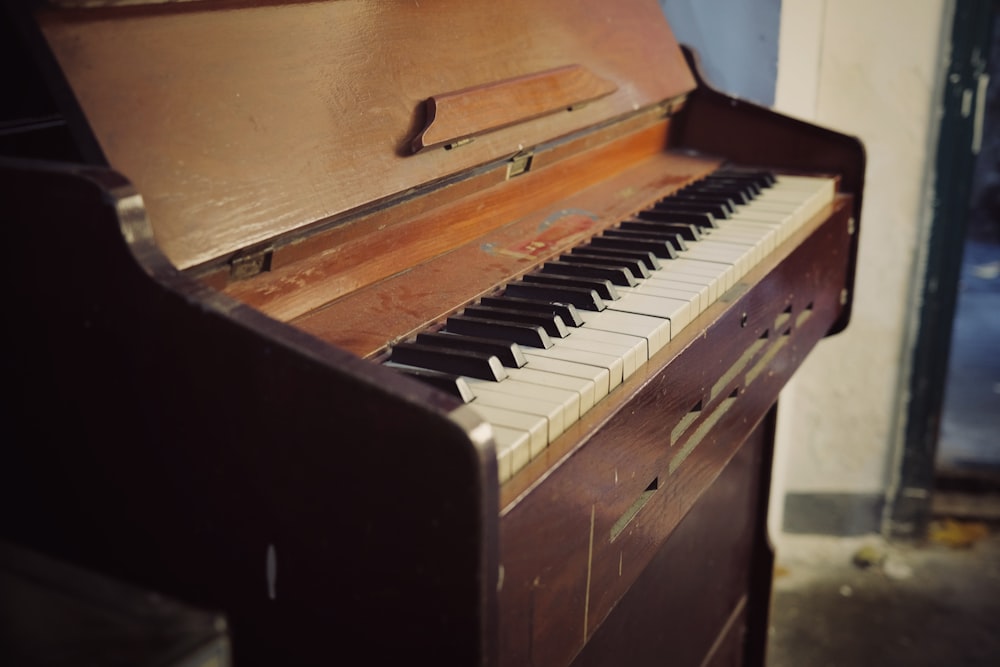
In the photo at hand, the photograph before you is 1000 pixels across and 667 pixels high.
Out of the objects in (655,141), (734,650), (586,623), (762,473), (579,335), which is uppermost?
(655,141)

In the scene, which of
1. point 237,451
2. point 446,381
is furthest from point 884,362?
point 237,451

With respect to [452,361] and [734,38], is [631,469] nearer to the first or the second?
[452,361]

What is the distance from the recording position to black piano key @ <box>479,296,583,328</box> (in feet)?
3.63

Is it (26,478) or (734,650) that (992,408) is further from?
(26,478)

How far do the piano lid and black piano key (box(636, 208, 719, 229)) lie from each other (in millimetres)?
188

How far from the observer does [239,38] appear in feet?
3.37

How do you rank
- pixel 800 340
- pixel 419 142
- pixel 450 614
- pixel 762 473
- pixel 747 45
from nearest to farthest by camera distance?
1. pixel 450 614
2. pixel 419 142
3. pixel 800 340
4. pixel 762 473
5. pixel 747 45

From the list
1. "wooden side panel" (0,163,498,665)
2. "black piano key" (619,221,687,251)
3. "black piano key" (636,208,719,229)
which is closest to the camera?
"wooden side panel" (0,163,498,665)

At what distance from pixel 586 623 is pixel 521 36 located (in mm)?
966

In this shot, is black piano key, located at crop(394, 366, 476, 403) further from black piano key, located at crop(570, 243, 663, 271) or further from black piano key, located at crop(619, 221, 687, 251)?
black piano key, located at crop(619, 221, 687, 251)

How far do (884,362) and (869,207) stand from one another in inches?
19.5

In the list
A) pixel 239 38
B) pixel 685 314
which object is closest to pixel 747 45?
pixel 685 314

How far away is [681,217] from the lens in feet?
5.12

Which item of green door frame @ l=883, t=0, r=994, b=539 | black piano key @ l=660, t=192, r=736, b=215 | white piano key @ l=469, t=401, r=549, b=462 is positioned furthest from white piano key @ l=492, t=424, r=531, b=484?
green door frame @ l=883, t=0, r=994, b=539
